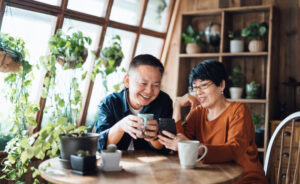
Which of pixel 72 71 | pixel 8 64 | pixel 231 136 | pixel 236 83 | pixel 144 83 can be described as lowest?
pixel 231 136

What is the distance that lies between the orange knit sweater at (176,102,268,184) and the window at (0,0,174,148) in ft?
4.79

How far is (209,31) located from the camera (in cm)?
384

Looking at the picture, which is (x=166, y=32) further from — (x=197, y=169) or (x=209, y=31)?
(x=197, y=169)

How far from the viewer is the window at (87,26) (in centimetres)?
290

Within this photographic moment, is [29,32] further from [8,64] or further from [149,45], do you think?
[149,45]

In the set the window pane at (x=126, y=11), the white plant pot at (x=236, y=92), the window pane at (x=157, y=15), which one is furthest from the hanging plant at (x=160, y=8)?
the white plant pot at (x=236, y=92)

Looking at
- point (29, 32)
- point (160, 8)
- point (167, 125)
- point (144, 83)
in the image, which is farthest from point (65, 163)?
point (160, 8)

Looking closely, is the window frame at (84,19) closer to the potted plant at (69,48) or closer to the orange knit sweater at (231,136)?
the potted plant at (69,48)

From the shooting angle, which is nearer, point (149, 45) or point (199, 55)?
point (199, 55)

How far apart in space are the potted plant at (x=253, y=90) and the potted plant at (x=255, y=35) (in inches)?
15.4

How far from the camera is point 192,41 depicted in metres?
3.89

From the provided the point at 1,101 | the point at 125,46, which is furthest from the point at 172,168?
the point at 125,46

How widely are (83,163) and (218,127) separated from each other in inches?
35.7

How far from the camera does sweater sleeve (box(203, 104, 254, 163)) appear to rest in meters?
1.51
